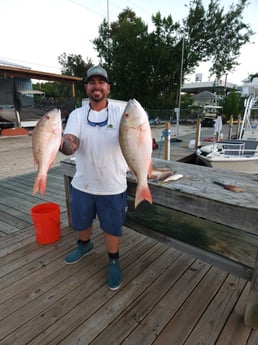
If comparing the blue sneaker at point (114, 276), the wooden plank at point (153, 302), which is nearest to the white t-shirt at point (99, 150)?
the blue sneaker at point (114, 276)

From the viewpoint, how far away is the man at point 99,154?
1.59 meters

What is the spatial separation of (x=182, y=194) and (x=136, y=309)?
3.04 ft

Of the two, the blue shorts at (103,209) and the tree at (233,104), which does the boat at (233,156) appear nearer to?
the blue shorts at (103,209)

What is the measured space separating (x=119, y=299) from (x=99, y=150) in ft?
3.85

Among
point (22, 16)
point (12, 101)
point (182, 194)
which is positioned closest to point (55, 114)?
point (182, 194)

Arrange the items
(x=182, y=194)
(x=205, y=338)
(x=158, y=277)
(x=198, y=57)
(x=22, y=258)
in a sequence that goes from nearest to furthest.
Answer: (x=205, y=338), (x=182, y=194), (x=158, y=277), (x=22, y=258), (x=198, y=57)

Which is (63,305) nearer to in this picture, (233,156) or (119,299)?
(119,299)

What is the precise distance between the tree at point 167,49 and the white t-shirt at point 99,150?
22468 mm

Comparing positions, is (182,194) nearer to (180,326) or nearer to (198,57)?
(180,326)

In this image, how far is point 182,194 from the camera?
1645 mm

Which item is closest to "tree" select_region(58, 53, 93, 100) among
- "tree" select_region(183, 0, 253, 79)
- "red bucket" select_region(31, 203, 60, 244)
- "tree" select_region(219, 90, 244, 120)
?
"tree" select_region(183, 0, 253, 79)

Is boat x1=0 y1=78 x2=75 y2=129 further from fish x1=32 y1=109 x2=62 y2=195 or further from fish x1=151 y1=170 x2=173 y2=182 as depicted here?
fish x1=32 y1=109 x2=62 y2=195

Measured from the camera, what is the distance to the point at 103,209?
1.74 meters

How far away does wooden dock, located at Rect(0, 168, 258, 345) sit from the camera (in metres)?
1.46
